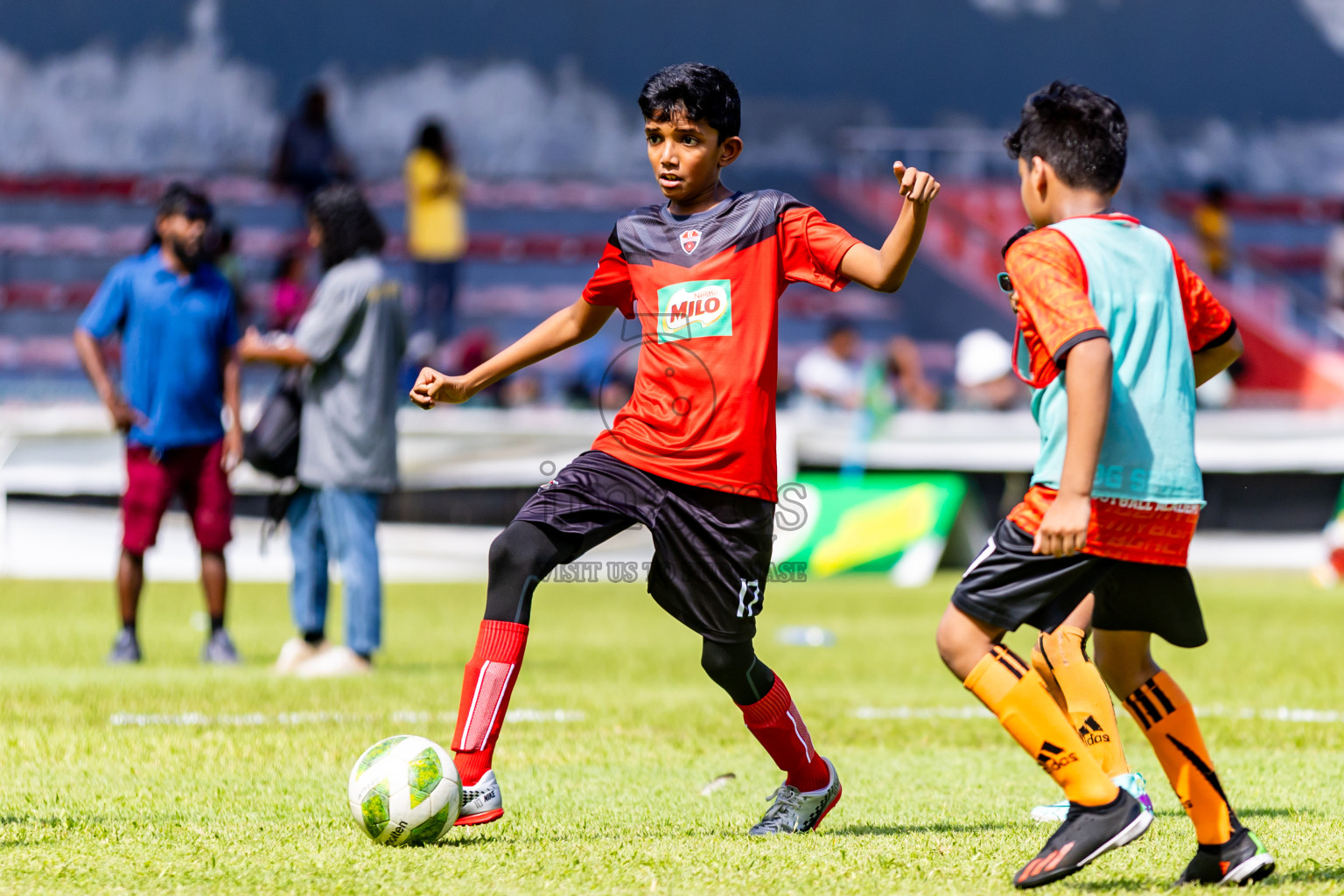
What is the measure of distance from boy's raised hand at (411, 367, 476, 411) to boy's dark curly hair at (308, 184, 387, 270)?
12.2 ft

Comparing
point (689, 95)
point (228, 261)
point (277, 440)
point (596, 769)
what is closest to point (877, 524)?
point (228, 261)

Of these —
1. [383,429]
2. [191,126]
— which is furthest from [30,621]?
[191,126]

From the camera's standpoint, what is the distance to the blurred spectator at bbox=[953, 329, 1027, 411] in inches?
588

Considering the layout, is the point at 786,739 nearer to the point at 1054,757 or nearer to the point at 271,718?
the point at 1054,757

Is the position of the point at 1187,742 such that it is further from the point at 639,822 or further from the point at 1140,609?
the point at 639,822

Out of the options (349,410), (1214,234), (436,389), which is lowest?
(1214,234)

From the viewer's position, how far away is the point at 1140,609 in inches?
150

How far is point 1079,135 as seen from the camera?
3.84 m

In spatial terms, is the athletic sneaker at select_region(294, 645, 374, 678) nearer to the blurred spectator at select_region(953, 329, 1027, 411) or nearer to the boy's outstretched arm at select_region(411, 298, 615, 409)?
the boy's outstretched arm at select_region(411, 298, 615, 409)

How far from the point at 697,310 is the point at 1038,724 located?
4.52 ft

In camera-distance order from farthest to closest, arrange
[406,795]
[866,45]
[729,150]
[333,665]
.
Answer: [866,45] < [333,665] < [729,150] < [406,795]

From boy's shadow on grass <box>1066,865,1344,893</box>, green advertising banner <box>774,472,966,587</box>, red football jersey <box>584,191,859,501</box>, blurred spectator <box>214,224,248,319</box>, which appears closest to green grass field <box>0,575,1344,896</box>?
boy's shadow on grass <box>1066,865,1344,893</box>

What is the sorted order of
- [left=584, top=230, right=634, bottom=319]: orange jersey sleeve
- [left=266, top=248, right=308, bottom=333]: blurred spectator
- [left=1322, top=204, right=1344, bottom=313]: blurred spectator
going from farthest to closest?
[left=1322, top=204, right=1344, bottom=313]: blurred spectator
[left=266, top=248, right=308, bottom=333]: blurred spectator
[left=584, top=230, right=634, bottom=319]: orange jersey sleeve

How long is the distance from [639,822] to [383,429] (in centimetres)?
395
